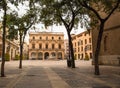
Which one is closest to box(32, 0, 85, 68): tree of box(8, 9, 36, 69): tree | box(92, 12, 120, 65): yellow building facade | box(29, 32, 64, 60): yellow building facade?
box(8, 9, 36, 69): tree

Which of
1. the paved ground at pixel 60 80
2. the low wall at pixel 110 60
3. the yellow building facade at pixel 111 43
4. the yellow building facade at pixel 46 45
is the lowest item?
the paved ground at pixel 60 80

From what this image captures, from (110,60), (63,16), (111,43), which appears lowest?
(110,60)

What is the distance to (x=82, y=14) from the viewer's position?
3344cm

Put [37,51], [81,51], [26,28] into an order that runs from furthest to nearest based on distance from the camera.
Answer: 1. [37,51]
2. [81,51]
3. [26,28]

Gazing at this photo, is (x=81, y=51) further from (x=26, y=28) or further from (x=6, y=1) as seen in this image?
(x=6, y=1)

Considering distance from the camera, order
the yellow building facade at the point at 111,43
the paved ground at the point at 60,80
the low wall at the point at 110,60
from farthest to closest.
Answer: the yellow building facade at the point at 111,43 < the low wall at the point at 110,60 < the paved ground at the point at 60,80

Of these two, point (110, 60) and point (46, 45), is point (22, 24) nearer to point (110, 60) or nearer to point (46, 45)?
point (110, 60)

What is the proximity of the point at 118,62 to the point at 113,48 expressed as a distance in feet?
8.24

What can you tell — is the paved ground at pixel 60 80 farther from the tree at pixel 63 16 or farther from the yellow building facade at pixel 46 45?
the yellow building facade at pixel 46 45

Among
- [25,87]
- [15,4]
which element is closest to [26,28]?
[15,4]

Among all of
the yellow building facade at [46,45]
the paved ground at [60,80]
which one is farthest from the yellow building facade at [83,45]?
the paved ground at [60,80]

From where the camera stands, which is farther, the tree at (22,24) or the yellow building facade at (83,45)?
the yellow building facade at (83,45)

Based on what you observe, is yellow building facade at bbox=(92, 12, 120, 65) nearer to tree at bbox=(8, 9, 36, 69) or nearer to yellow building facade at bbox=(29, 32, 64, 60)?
tree at bbox=(8, 9, 36, 69)

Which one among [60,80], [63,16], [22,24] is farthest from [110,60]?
[60,80]
